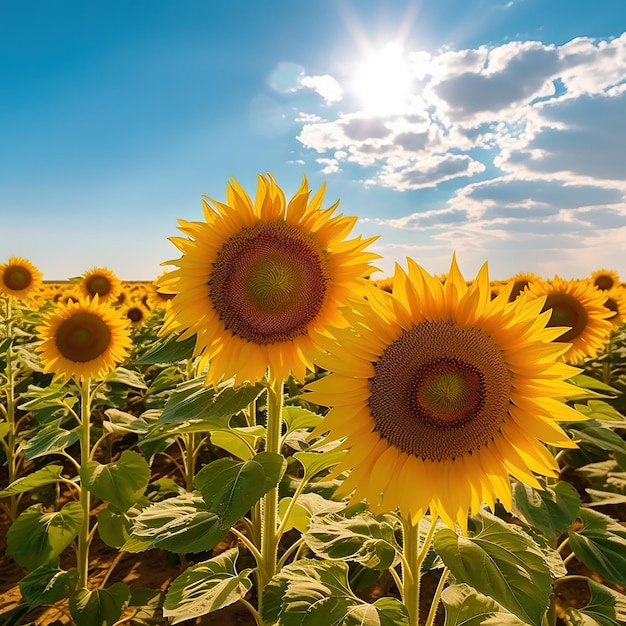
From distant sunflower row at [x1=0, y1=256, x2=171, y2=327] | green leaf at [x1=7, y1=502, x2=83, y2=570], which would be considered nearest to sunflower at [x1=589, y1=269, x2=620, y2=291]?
distant sunflower row at [x1=0, y1=256, x2=171, y2=327]

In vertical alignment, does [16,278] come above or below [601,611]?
above

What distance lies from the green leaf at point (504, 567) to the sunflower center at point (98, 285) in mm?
8726

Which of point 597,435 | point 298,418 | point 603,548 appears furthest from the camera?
point 597,435

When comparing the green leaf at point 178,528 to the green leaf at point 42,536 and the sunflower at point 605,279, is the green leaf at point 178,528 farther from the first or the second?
the sunflower at point 605,279

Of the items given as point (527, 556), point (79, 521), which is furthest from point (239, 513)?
point (79, 521)

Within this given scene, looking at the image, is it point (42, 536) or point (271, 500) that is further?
point (42, 536)

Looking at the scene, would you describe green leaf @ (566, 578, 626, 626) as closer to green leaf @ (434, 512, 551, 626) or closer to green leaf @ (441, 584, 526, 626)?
green leaf @ (441, 584, 526, 626)

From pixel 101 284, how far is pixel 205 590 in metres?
8.20

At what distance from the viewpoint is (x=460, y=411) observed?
6.36 feet

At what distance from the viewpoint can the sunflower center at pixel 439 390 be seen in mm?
1908

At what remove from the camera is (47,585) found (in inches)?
143

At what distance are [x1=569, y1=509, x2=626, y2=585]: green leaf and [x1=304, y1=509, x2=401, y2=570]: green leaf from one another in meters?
1.27

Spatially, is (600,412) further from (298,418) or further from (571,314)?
(571,314)

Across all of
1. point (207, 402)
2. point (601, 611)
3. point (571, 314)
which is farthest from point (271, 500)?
point (571, 314)
